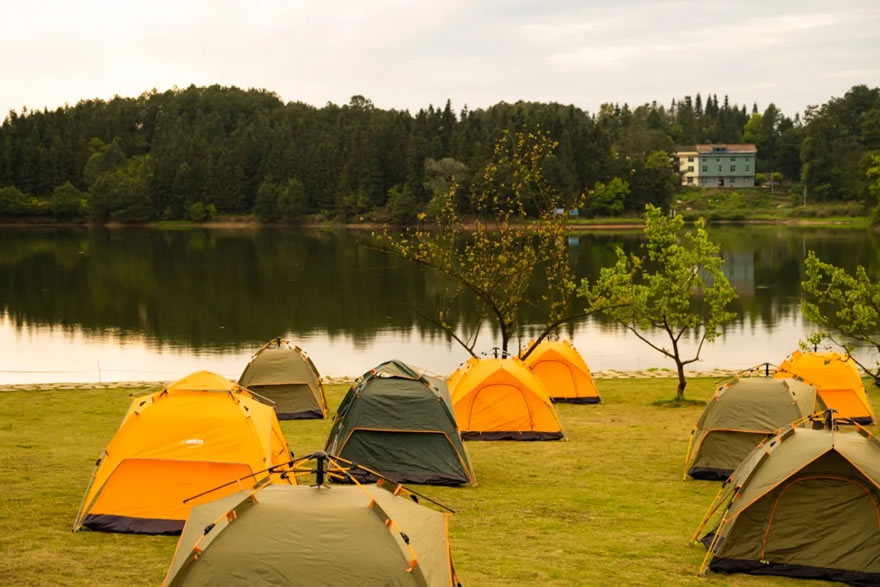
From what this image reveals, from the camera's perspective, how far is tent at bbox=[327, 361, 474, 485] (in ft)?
49.8

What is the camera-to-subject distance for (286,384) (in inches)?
867

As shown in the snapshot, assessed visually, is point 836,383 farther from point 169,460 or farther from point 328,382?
point 169,460

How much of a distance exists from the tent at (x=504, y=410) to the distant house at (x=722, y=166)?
150m

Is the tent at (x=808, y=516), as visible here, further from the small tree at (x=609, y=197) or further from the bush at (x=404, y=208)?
the small tree at (x=609, y=197)

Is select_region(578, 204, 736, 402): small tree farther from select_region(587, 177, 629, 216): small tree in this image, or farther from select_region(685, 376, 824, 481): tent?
select_region(587, 177, 629, 216): small tree

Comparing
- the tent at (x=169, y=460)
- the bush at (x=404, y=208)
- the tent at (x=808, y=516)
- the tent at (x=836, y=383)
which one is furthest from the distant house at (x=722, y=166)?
the tent at (x=808, y=516)

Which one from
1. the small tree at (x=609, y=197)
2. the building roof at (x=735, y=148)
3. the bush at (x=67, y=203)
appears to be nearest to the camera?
the small tree at (x=609, y=197)

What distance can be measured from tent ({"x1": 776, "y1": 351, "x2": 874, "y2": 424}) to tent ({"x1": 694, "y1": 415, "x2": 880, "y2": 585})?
10.3 m

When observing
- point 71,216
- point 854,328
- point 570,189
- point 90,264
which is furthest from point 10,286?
point 71,216

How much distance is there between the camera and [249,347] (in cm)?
3653

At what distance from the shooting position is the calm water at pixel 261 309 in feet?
113

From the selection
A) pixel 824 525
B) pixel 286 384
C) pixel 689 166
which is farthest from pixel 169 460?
pixel 689 166

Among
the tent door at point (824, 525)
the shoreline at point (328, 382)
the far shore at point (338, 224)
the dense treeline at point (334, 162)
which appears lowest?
the shoreline at point (328, 382)

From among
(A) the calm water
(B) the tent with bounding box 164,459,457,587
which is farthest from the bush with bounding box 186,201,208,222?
(B) the tent with bounding box 164,459,457,587
